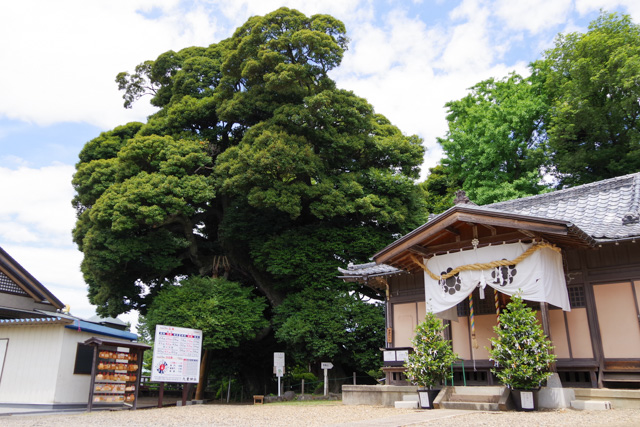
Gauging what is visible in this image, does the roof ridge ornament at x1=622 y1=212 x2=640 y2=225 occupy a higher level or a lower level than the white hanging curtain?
higher

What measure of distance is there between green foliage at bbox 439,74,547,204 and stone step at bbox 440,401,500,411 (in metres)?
14.9

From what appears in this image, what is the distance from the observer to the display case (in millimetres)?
13233

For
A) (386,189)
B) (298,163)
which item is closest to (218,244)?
(298,163)

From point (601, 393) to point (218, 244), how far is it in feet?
60.6

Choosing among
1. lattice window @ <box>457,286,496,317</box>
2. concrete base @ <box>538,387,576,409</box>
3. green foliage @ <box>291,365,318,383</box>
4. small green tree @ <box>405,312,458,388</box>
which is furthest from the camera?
green foliage @ <box>291,365,318,383</box>

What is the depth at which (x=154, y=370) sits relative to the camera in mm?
14516

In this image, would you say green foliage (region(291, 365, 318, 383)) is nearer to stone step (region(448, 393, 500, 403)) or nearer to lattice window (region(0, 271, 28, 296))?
lattice window (region(0, 271, 28, 296))

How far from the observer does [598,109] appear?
23.1m

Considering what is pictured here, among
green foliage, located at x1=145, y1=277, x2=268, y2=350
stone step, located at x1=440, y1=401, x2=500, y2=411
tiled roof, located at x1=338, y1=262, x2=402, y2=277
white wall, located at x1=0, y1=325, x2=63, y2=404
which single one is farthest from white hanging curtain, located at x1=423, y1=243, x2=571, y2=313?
white wall, located at x1=0, y1=325, x2=63, y2=404

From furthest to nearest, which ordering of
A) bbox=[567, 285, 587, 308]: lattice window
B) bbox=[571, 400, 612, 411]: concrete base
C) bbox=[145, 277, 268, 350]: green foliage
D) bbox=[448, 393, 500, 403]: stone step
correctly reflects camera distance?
bbox=[145, 277, 268, 350]: green foliage, bbox=[567, 285, 587, 308]: lattice window, bbox=[448, 393, 500, 403]: stone step, bbox=[571, 400, 612, 411]: concrete base

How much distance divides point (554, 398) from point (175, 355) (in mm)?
10920

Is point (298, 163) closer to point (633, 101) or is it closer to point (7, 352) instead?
point (7, 352)

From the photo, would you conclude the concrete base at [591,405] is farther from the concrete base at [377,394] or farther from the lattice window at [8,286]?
the lattice window at [8,286]

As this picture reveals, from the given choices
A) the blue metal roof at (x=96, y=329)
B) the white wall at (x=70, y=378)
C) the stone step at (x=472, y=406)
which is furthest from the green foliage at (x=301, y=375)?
the stone step at (x=472, y=406)
